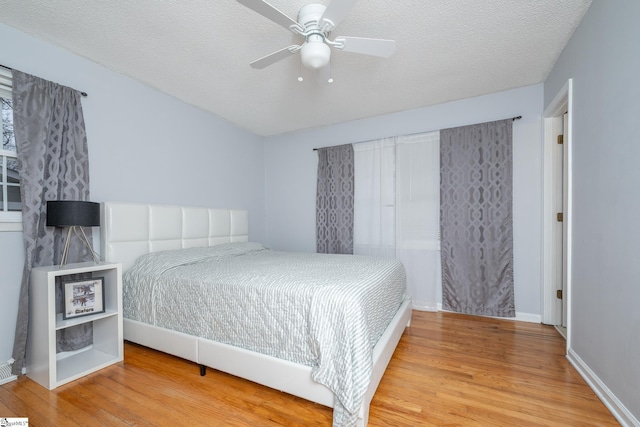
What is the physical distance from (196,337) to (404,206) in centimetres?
268

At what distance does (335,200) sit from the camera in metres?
3.89

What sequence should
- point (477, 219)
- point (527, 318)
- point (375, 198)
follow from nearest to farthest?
point (527, 318) → point (477, 219) → point (375, 198)

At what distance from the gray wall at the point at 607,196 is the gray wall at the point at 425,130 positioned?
2.83 ft

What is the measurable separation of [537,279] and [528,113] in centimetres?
180

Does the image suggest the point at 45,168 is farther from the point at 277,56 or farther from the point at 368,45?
the point at 368,45

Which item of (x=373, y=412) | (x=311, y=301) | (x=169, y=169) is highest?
(x=169, y=169)

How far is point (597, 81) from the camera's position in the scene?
172 centimetres

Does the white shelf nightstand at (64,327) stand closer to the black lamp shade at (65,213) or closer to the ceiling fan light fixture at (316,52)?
the black lamp shade at (65,213)

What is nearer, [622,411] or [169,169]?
[622,411]

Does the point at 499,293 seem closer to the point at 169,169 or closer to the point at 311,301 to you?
the point at 311,301

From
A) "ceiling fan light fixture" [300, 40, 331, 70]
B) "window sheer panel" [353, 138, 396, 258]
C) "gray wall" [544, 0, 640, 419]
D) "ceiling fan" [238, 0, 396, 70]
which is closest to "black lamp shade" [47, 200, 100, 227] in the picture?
"ceiling fan" [238, 0, 396, 70]

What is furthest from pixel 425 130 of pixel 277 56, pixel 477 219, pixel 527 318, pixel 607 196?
pixel 527 318

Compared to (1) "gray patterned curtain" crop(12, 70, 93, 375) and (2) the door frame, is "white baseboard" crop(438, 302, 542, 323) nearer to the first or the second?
(2) the door frame

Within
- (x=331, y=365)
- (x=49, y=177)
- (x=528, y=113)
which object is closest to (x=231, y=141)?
(x=49, y=177)
